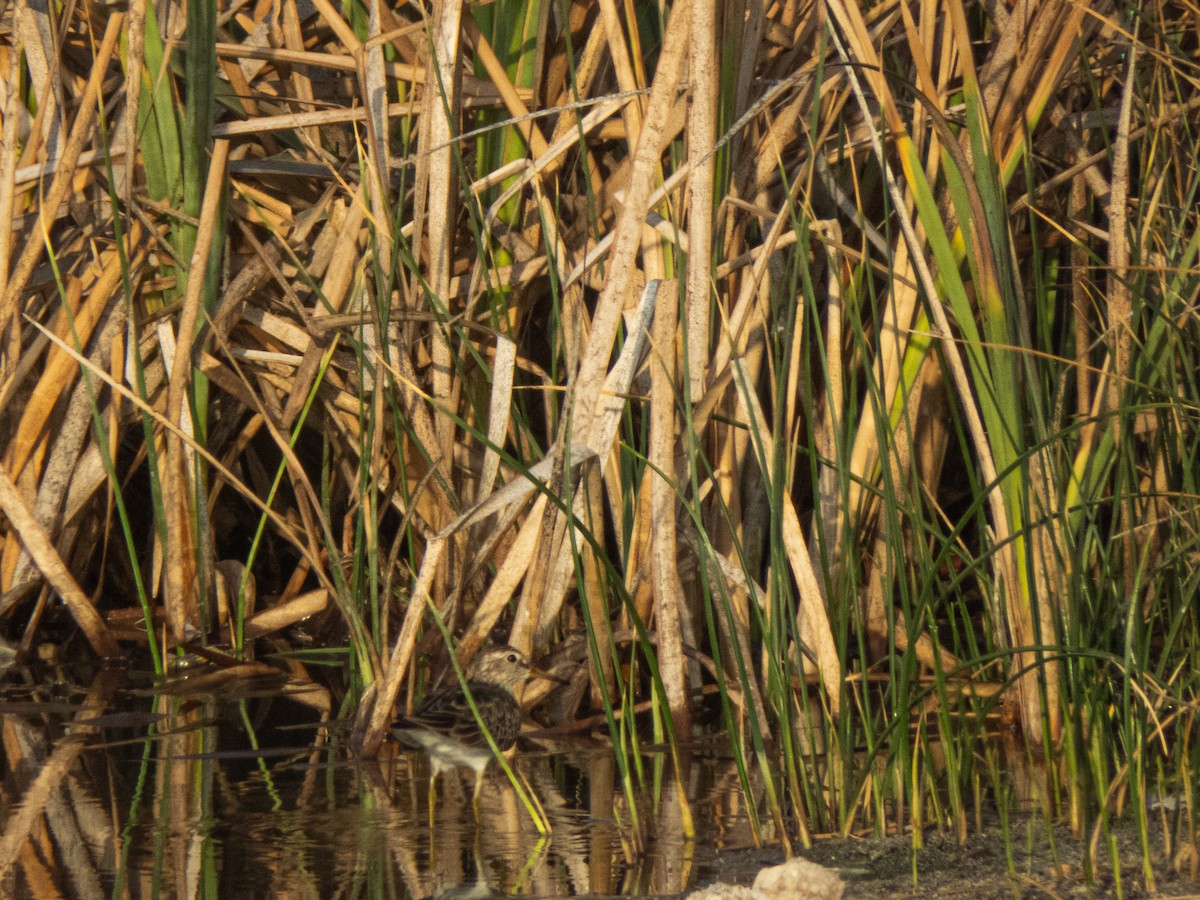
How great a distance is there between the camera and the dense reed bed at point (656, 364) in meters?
2.63

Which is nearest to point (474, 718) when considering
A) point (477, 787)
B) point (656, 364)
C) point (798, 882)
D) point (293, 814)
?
point (477, 787)

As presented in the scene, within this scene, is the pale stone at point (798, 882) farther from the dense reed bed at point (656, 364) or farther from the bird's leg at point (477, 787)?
the bird's leg at point (477, 787)

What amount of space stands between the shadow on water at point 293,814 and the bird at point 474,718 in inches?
2.7

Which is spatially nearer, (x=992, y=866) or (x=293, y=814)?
(x=992, y=866)

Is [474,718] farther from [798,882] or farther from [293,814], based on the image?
[798,882]

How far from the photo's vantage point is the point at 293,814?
9.12 ft

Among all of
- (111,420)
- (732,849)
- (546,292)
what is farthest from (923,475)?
(111,420)

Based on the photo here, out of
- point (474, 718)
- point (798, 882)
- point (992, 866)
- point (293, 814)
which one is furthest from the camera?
point (474, 718)

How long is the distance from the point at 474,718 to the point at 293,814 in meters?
0.39

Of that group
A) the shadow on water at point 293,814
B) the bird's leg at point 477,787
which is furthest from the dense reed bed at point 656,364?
the bird's leg at point 477,787

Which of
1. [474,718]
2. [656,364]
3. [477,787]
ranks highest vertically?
[656,364]

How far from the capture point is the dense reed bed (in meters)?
2.63

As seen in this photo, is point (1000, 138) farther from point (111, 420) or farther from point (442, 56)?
point (111, 420)

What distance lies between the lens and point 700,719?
3.49 meters
